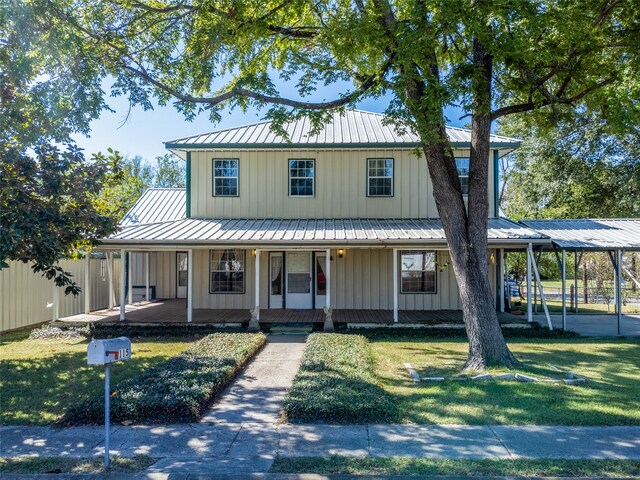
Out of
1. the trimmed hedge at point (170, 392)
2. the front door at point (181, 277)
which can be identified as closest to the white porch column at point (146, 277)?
the front door at point (181, 277)

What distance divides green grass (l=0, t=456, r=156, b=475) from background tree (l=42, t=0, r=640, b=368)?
5799 mm

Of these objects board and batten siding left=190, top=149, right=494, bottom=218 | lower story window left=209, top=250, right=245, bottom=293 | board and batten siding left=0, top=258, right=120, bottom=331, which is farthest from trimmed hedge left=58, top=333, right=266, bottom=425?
board and batten siding left=0, top=258, right=120, bottom=331

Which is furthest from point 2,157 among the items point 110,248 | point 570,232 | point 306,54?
point 570,232

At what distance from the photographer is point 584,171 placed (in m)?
22.6

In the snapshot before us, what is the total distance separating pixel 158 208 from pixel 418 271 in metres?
11.4

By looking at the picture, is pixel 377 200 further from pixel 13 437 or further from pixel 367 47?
pixel 13 437

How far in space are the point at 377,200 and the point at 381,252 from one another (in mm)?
1798

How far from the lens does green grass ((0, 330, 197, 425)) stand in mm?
6030

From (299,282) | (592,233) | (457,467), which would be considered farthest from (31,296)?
(592,233)

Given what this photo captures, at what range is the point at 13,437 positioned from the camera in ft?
16.6

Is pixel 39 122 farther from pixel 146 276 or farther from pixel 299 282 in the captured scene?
pixel 146 276

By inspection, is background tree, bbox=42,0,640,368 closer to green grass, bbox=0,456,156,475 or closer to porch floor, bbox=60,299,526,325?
porch floor, bbox=60,299,526,325

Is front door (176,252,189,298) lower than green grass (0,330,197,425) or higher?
higher

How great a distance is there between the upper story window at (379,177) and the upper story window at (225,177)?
4651mm
